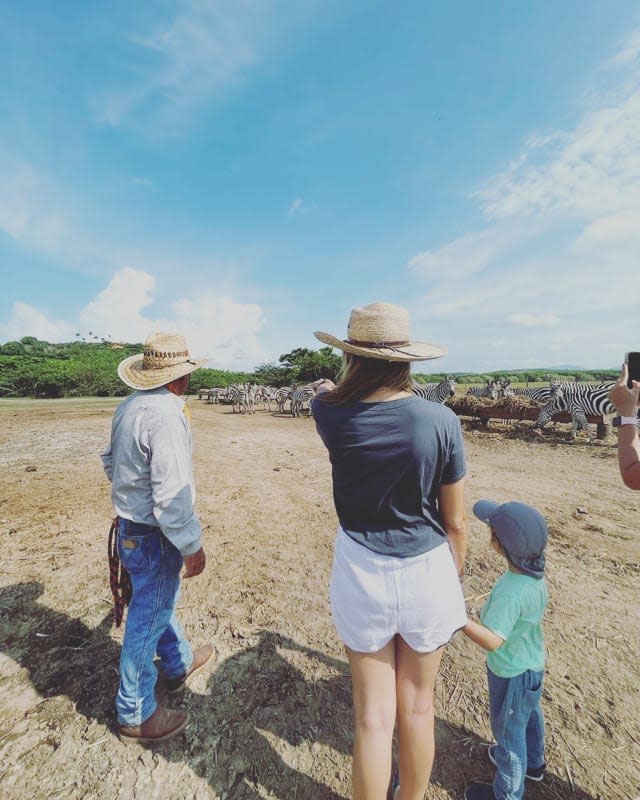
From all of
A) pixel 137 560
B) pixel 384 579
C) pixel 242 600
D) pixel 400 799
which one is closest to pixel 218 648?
pixel 242 600

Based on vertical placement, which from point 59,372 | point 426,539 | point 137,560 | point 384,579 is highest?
point 59,372

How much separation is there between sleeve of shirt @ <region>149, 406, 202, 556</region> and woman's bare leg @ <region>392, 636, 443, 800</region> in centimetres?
116

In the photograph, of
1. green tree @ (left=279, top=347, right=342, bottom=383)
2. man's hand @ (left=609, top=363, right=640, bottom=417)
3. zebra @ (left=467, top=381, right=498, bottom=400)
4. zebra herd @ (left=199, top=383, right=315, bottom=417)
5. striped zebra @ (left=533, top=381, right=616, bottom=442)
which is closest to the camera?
man's hand @ (left=609, top=363, right=640, bottom=417)

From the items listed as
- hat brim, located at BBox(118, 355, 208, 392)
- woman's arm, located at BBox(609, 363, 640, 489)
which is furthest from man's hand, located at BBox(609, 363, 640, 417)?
hat brim, located at BBox(118, 355, 208, 392)

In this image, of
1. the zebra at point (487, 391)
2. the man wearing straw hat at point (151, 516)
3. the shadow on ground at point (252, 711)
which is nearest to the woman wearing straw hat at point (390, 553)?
the shadow on ground at point (252, 711)

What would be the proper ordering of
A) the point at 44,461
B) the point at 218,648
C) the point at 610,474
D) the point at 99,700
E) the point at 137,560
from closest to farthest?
the point at 137,560, the point at 99,700, the point at 218,648, the point at 610,474, the point at 44,461

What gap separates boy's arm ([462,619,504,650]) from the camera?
5.06 feet

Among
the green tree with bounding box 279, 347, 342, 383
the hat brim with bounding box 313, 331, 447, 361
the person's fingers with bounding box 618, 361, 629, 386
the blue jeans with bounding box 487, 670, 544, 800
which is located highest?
the green tree with bounding box 279, 347, 342, 383

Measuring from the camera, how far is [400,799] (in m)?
1.53

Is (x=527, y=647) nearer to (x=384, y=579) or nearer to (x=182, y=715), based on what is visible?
(x=384, y=579)

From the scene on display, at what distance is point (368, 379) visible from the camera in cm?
147

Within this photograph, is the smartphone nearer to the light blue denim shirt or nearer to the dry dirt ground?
the dry dirt ground

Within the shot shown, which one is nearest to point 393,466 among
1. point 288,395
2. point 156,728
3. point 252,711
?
point 252,711

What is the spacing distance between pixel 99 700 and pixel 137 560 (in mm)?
1142
